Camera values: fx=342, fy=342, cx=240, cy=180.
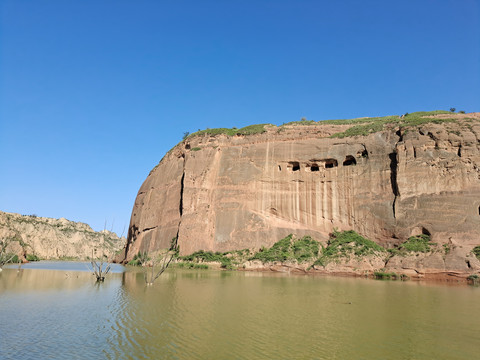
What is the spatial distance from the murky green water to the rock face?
17995 millimetres

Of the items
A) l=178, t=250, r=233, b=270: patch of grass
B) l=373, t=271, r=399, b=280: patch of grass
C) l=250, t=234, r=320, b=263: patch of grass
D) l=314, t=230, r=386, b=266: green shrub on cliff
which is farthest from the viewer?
l=178, t=250, r=233, b=270: patch of grass

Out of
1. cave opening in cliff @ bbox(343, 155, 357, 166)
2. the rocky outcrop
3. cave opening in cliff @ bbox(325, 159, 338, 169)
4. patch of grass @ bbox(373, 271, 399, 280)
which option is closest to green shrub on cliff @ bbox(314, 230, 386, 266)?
patch of grass @ bbox(373, 271, 399, 280)

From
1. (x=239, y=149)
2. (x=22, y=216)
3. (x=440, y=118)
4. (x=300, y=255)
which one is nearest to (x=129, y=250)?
(x=239, y=149)

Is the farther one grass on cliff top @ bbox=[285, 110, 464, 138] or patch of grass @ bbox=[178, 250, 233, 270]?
grass on cliff top @ bbox=[285, 110, 464, 138]

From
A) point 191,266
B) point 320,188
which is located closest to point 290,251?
point 320,188

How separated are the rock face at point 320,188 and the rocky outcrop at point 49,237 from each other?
22.5 metres

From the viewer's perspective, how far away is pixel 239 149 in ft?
162

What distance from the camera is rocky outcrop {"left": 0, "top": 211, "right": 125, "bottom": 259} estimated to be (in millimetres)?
60113

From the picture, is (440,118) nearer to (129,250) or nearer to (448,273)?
(448,273)

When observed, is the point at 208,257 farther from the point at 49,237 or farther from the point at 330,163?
the point at 49,237

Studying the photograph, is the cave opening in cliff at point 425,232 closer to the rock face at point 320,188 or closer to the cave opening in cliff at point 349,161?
the rock face at point 320,188

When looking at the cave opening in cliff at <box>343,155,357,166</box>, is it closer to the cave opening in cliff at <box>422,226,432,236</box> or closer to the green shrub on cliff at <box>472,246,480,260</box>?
the cave opening in cliff at <box>422,226,432,236</box>

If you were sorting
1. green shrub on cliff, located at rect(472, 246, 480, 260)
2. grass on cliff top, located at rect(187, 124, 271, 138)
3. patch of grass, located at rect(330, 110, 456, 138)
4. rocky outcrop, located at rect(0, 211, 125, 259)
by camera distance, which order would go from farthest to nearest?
rocky outcrop, located at rect(0, 211, 125, 259) < grass on cliff top, located at rect(187, 124, 271, 138) < patch of grass, located at rect(330, 110, 456, 138) < green shrub on cliff, located at rect(472, 246, 480, 260)

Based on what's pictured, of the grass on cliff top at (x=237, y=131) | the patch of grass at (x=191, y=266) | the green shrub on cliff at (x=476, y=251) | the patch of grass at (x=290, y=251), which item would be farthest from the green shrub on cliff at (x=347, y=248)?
the grass on cliff top at (x=237, y=131)
